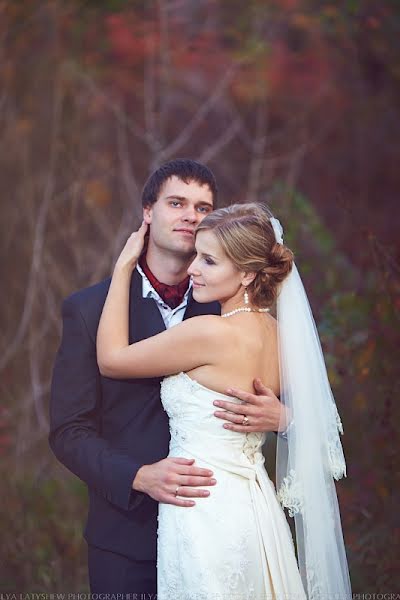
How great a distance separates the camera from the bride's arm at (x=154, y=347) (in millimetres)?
3119

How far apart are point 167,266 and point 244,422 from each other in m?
0.96

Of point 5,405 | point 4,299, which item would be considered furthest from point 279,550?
point 4,299

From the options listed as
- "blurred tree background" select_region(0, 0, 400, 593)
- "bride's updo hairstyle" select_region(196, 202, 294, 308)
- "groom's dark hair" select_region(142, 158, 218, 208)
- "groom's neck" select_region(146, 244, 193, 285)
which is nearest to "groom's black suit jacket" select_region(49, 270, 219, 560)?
"groom's neck" select_region(146, 244, 193, 285)

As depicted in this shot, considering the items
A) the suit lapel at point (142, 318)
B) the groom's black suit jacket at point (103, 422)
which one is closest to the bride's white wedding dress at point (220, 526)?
the groom's black suit jacket at point (103, 422)

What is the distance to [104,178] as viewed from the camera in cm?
949

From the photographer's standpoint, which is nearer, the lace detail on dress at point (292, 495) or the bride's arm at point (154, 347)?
the bride's arm at point (154, 347)

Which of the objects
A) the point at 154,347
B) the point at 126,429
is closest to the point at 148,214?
the point at 154,347

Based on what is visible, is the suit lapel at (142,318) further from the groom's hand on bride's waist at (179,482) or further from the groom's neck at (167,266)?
the groom's hand on bride's waist at (179,482)

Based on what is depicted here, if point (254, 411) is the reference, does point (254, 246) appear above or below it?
above

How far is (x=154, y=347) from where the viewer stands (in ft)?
10.3

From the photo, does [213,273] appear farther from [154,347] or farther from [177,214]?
[177,214]

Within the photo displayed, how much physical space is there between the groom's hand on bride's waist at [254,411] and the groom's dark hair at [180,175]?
1.15 metres

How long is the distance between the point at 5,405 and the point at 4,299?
1586mm

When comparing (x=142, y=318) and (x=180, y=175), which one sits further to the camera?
(x=180, y=175)
